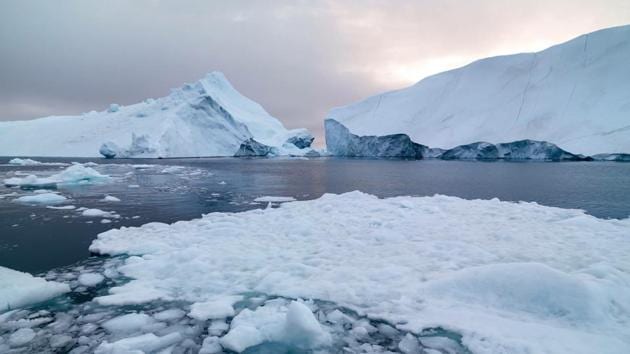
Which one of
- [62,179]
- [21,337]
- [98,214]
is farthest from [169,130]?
[21,337]

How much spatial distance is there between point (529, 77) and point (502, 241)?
37193 millimetres

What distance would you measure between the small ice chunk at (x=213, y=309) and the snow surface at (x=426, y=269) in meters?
0.29

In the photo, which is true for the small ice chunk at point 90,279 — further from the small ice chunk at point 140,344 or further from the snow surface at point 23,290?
the small ice chunk at point 140,344

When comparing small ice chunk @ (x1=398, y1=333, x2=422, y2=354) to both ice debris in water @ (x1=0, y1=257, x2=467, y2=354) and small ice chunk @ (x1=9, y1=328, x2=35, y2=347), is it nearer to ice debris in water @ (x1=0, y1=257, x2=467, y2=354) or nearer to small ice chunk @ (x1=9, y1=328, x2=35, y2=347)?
ice debris in water @ (x1=0, y1=257, x2=467, y2=354)

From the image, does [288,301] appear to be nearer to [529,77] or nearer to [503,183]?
[503,183]

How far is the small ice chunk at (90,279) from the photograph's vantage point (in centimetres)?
419

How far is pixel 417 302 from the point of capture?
3.60 m

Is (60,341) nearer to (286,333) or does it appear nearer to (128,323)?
(128,323)

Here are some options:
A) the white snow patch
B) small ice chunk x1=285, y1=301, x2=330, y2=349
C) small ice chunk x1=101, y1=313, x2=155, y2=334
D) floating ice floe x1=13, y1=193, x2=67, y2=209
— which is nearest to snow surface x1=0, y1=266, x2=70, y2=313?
small ice chunk x1=101, y1=313, x2=155, y2=334

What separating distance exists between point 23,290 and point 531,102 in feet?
129

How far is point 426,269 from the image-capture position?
444cm

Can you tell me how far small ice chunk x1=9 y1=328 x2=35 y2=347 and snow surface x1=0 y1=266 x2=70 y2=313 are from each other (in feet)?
2.11

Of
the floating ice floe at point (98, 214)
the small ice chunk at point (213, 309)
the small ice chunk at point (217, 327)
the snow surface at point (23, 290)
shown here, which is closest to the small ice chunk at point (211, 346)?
the small ice chunk at point (217, 327)

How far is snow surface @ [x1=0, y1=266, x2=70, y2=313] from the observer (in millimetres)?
3545
